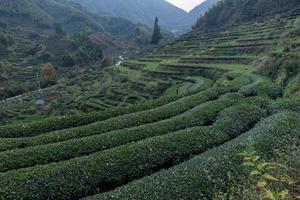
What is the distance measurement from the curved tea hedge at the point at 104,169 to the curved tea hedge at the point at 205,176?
1574 mm

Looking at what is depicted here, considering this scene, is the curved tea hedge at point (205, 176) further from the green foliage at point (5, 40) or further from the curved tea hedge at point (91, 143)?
the green foliage at point (5, 40)

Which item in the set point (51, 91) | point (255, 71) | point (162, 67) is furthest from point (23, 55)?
point (255, 71)

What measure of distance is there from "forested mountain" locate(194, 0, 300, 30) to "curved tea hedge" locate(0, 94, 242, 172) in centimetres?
8944

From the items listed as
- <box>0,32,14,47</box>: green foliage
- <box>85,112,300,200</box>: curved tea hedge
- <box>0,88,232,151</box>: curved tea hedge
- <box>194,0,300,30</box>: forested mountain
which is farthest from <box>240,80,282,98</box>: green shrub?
<box>0,32,14,47</box>: green foliage

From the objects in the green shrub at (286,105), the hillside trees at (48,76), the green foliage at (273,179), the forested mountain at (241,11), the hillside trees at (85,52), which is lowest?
the hillside trees at (85,52)

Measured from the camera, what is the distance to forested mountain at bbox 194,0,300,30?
377 ft

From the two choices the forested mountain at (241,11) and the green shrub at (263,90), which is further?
the forested mountain at (241,11)

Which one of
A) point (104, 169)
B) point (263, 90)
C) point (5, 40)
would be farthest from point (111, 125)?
point (5, 40)

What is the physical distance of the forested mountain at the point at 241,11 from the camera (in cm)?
11500

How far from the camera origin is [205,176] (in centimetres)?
1683

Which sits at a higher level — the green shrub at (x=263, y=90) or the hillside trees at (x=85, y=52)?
the green shrub at (x=263, y=90)

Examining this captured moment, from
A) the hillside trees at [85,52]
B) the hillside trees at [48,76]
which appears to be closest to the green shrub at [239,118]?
the hillside trees at [48,76]

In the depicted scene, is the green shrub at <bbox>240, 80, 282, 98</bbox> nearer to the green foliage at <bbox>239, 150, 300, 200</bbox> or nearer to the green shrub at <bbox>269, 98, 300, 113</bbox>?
the green shrub at <bbox>269, 98, 300, 113</bbox>

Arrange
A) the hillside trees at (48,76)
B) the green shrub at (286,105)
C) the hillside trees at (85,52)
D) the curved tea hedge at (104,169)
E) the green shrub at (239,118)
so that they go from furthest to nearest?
the hillside trees at (85,52) < the hillside trees at (48,76) < the green shrub at (286,105) < the green shrub at (239,118) < the curved tea hedge at (104,169)
